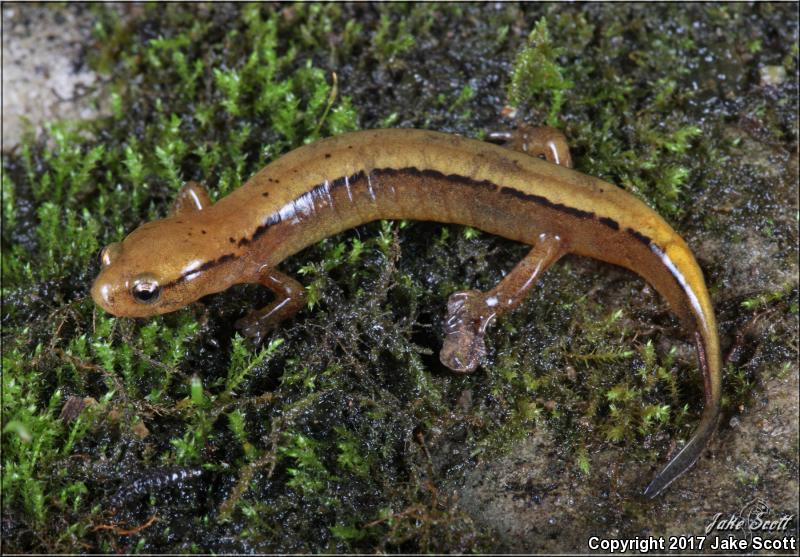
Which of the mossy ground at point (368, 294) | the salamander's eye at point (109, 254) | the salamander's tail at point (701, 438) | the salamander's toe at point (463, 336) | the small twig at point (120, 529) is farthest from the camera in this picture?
the salamander's toe at point (463, 336)

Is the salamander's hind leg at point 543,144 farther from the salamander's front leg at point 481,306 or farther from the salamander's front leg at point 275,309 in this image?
the salamander's front leg at point 275,309

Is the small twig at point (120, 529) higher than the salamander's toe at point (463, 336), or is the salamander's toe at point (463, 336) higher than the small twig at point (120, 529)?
the salamander's toe at point (463, 336)

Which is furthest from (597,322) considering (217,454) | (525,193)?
(217,454)

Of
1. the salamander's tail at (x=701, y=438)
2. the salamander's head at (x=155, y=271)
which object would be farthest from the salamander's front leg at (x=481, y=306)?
the salamander's head at (x=155, y=271)

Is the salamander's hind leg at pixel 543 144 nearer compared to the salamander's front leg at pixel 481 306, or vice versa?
the salamander's front leg at pixel 481 306

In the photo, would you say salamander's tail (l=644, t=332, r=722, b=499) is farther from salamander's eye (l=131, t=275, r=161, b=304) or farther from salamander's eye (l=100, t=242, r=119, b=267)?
salamander's eye (l=100, t=242, r=119, b=267)

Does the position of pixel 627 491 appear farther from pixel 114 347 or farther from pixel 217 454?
pixel 114 347

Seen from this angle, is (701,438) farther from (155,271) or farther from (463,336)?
(155,271)
